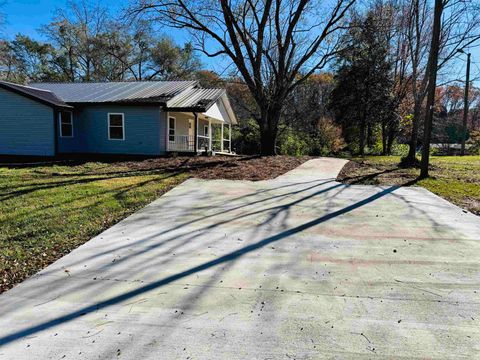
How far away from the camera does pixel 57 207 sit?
20.7 ft

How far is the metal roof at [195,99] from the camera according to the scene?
16094 mm

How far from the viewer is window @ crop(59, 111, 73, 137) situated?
16781 mm

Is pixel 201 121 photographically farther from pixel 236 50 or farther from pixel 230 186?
pixel 230 186

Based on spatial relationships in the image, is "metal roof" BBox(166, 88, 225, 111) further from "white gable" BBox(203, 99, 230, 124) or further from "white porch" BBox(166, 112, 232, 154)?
"white gable" BBox(203, 99, 230, 124)

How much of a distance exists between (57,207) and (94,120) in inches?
469

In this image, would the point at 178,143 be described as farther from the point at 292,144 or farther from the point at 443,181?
the point at 443,181

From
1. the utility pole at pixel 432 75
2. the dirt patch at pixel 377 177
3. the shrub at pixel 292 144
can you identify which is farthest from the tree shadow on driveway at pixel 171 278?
the shrub at pixel 292 144

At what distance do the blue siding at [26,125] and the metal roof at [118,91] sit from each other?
1.80 metres

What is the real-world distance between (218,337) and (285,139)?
2521cm

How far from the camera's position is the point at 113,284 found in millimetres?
3553

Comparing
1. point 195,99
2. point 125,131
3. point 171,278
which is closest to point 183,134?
point 195,99

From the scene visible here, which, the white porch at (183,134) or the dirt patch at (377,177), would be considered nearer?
the dirt patch at (377,177)

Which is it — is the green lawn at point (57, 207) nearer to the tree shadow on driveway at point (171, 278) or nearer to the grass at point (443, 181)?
the tree shadow on driveway at point (171, 278)

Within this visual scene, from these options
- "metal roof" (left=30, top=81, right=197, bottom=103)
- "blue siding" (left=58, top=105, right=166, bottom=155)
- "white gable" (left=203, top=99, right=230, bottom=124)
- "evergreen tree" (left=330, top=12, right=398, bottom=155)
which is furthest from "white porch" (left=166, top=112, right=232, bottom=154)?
"evergreen tree" (left=330, top=12, right=398, bottom=155)
